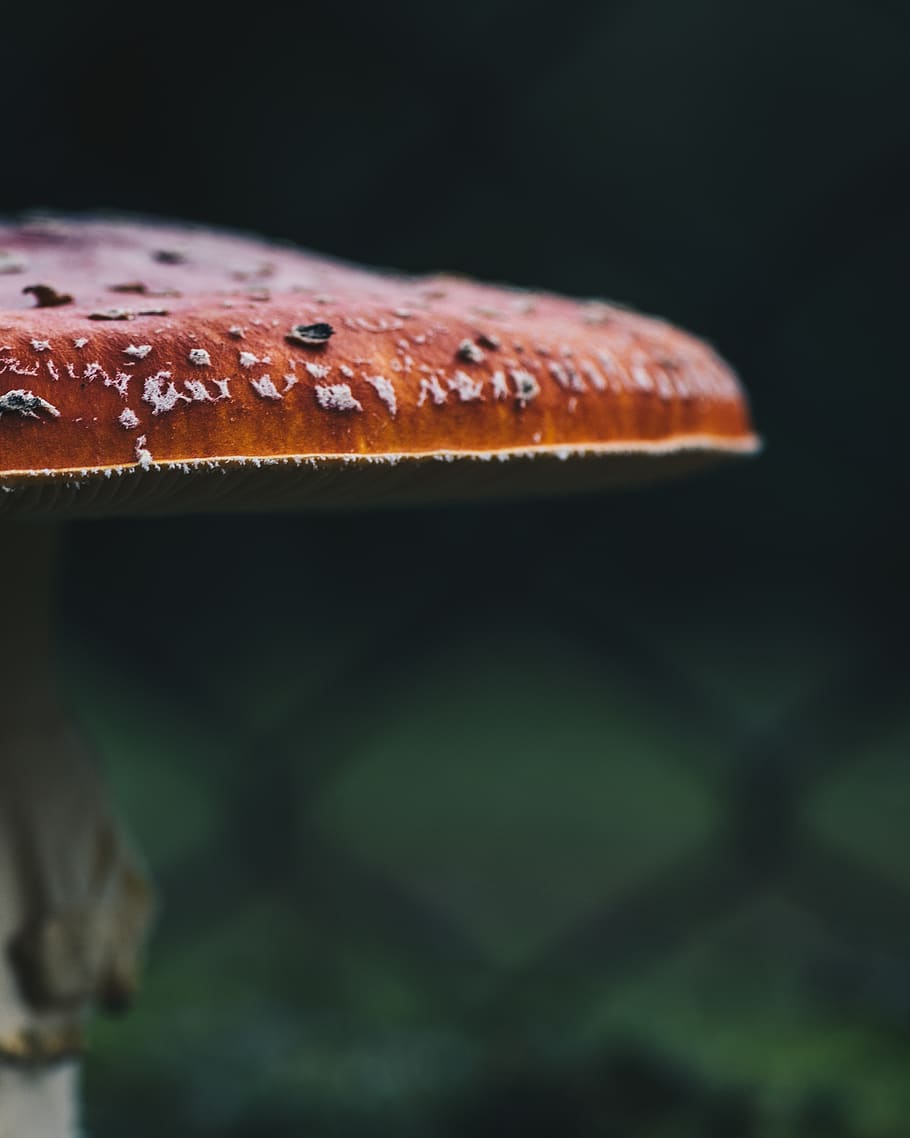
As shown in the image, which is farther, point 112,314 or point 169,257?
point 169,257

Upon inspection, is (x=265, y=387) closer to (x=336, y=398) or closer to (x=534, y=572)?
(x=336, y=398)

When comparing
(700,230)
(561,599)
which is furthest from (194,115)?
(561,599)

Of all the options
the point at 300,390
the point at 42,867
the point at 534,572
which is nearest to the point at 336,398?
the point at 300,390

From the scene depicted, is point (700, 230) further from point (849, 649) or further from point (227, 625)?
point (227, 625)

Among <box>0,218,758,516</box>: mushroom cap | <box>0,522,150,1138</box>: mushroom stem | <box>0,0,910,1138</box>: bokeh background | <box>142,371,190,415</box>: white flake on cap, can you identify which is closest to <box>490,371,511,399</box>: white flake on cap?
<box>0,218,758,516</box>: mushroom cap

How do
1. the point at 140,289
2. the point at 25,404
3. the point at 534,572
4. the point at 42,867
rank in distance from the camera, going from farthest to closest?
the point at 534,572 < the point at 42,867 < the point at 140,289 < the point at 25,404

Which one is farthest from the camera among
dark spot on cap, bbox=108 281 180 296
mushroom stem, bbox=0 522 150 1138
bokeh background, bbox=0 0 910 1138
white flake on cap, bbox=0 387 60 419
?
bokeh background, bbox=0 0 910 1138

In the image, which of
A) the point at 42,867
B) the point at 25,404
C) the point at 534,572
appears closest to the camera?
the point at 25,404

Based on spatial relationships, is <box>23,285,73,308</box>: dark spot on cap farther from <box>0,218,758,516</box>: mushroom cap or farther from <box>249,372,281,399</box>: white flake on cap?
<box>249,372,281,399</box>: white flake on cap
